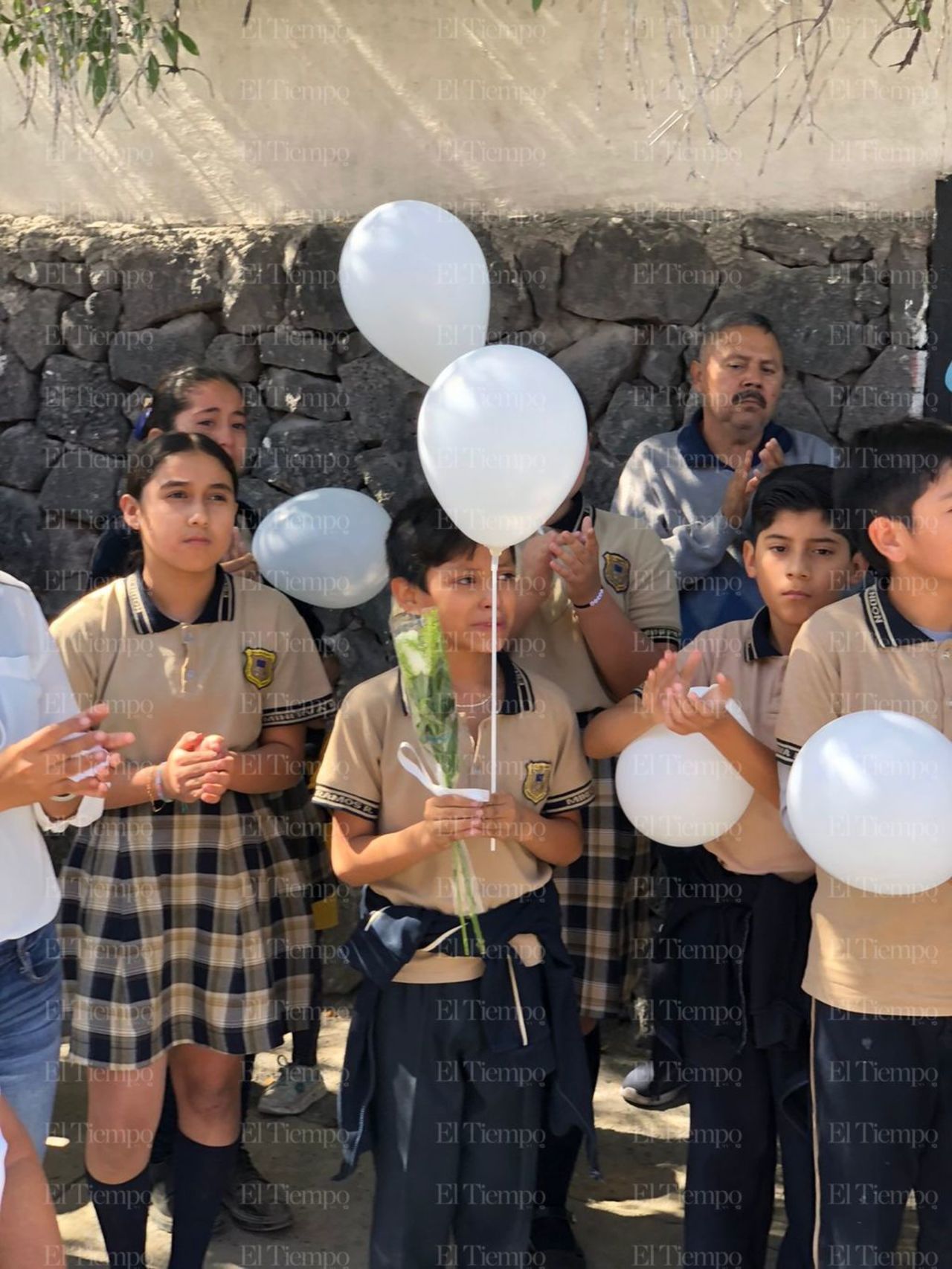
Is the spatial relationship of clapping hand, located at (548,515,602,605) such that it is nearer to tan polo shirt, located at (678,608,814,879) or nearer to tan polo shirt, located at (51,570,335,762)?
tan polo shirt, located at (678,608,814,879)

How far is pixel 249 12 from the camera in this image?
4242 millimetres

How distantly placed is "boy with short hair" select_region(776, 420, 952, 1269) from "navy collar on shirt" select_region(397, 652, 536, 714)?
17.8 inches

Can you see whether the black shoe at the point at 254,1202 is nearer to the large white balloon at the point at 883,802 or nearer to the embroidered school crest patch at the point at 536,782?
the embroidered school crest patch at the point at 536,782

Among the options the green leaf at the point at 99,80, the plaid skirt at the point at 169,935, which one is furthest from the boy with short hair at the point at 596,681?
the green leaf at the point at 99,80

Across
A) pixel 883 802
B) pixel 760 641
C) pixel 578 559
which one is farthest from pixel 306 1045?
pixel 883 802

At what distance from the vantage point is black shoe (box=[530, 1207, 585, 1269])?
115 inches

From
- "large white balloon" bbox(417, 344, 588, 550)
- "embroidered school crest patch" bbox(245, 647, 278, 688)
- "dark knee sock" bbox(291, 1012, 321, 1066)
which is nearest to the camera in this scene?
"large white balloon" bbox(417, 344, 588, 550)

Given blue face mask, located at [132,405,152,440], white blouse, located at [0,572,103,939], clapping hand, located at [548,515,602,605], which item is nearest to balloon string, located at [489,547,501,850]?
clapping hand, located at [548,515,602,605]

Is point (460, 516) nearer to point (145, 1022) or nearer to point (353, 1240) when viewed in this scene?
point (145, 1022)

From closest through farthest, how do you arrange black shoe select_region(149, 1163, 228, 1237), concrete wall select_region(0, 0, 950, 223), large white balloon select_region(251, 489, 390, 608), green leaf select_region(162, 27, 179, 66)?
black shoe select_region(149, 1163, 228, 1237) < large white balloon select_region(251, 489, 390, 608) < concrete wall select_region(0, 0, 950, 223) < green leaf select_region(162, 27, 179, 66)

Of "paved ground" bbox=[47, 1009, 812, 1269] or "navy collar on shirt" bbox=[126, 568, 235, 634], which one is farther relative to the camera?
"paved ground" bbox=[47, 1009, 812, 1269]

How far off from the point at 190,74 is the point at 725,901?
299cm

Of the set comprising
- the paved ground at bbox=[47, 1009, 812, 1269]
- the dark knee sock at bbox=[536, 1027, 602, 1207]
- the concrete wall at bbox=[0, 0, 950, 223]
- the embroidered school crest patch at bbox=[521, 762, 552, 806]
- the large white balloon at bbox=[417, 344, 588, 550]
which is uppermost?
the concrete wall at bbox=[0, 0, 950, 223]

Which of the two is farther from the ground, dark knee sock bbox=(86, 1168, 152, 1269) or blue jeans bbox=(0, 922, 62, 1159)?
blue jeans bbox=(0, 922, 62, 1159)
